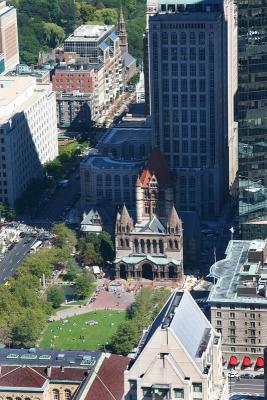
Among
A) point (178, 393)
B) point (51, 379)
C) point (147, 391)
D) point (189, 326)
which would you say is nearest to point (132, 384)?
point (147, 391)

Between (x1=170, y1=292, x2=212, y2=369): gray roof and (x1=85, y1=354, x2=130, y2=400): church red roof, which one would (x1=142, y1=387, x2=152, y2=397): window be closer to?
(x1=170, y1=292, x2=212, y2=369): gray roof

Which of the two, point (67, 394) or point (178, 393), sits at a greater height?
point (178, 393)

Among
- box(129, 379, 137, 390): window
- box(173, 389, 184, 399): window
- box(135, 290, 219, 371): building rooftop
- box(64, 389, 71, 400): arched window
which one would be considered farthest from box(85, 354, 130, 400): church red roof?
box(173, 389, 184, 399): window

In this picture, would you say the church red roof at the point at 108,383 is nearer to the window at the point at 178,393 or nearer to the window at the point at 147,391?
the window at the point at 147,391

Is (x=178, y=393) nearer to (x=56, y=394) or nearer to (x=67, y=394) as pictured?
(x=67, y=394)

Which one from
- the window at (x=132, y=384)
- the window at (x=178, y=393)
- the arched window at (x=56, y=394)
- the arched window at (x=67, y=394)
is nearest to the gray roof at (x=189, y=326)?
the window at (x=178, y=393)

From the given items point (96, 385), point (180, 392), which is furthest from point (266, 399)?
point (180, 392)

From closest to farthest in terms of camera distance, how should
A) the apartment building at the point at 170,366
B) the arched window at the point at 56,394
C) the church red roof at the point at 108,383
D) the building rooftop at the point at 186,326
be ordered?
1. the apartment building at the point at 170,366
2. the building rooftop at the point at 186,326
3. the church red roof at the point at 108,383
4. the arched window at the point at 56,394

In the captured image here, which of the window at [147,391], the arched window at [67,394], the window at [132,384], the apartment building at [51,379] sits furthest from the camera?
the arched window at [67,394]

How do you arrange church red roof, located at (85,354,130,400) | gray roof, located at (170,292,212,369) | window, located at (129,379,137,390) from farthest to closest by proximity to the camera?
church red roof, located at (85,354,130,400)
gray roof, located at (170,292,212,369)
window, located at (129,379,137,390)
